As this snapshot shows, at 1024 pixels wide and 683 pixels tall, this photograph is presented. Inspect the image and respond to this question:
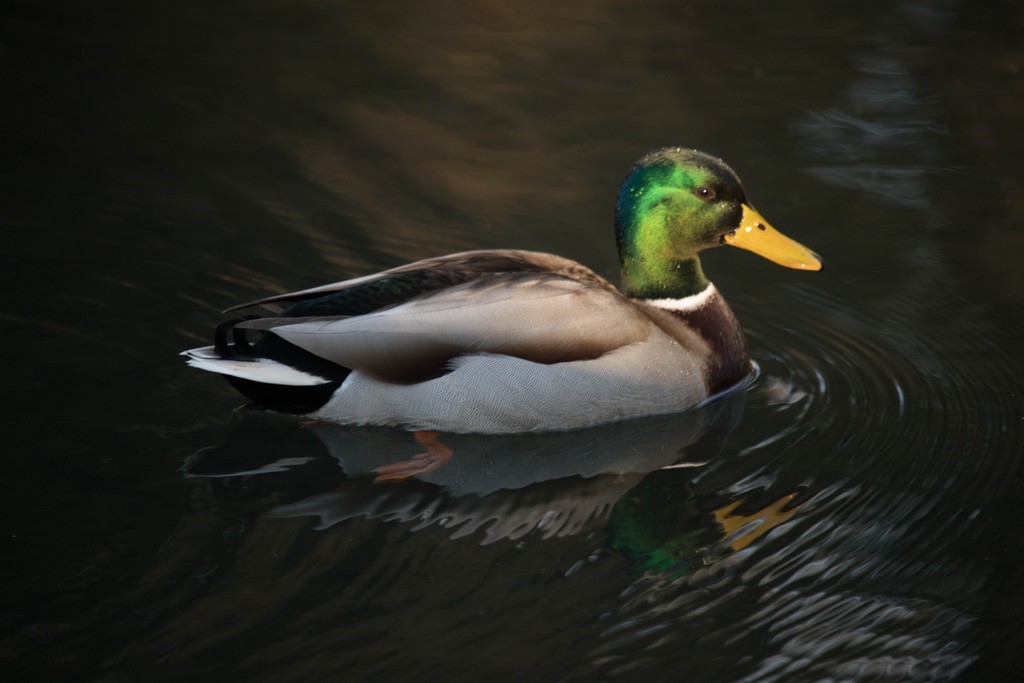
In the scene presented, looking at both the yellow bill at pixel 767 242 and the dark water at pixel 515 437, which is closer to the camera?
the dark water at pixel 515 437

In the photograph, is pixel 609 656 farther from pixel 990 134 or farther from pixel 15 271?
pixel 990 134

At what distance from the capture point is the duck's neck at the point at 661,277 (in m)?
5.61

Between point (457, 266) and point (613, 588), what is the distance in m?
1.67

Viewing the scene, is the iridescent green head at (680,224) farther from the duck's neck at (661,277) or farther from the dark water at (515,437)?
the dark water at (515,437)

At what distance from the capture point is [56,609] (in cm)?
377

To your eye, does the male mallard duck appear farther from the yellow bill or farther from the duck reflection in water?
the yellow bill

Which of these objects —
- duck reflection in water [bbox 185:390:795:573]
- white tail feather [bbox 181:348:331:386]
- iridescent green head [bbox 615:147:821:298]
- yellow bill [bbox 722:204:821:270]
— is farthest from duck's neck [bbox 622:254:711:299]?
white tail feather [bbox 181:348:331:386]

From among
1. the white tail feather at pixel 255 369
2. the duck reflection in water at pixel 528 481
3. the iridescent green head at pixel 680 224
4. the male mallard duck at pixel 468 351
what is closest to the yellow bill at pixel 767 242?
the iridescent green head at pixel 680 224

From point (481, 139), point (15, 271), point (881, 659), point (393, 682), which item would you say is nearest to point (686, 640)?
point (881, 659)

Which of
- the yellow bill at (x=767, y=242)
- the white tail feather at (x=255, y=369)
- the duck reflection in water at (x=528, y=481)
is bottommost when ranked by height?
the duck reflection in water at (x=528, y=481)

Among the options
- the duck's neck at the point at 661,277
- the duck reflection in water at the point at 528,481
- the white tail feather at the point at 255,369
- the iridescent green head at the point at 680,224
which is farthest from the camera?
the duck's neck at the point at 661,277

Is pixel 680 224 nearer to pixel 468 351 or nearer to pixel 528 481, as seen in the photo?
pixel 468 351

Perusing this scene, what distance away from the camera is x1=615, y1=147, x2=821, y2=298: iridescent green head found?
547 centimetres

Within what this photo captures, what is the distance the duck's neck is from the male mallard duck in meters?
0.28
